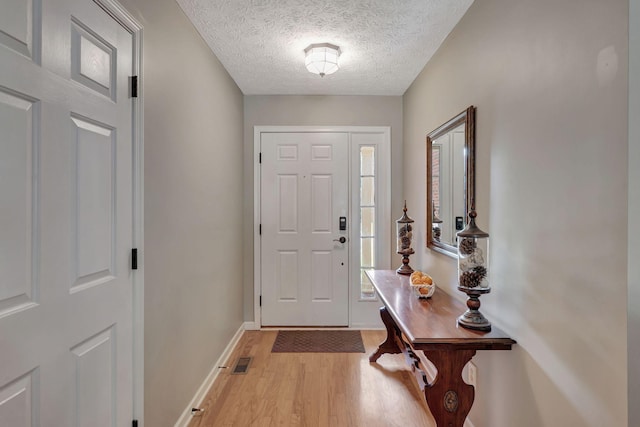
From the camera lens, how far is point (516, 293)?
1424mm

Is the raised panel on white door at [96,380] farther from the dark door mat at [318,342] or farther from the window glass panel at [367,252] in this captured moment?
the window glass panel at [367,252]

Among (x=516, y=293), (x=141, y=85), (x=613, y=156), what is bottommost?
(x=516, y=293)

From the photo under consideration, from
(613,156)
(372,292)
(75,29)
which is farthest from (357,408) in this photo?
(75,29)

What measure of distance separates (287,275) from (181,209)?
1708 mm

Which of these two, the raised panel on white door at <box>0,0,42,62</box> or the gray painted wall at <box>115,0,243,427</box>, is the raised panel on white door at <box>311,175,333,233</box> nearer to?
the gray painted wall at <box>115,0,243,427</box>

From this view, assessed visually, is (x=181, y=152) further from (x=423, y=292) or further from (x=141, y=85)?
(x=423, y=292)

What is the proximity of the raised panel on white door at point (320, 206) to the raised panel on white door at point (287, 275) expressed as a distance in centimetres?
38

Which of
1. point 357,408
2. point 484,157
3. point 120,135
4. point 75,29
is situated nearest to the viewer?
point 75,29

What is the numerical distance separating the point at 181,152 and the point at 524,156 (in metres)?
1.77

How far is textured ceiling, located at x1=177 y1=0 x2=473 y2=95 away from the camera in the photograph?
1.91 meters

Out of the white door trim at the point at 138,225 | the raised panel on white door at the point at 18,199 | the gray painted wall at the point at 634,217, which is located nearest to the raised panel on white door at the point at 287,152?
the white door trim at the point at 138,225

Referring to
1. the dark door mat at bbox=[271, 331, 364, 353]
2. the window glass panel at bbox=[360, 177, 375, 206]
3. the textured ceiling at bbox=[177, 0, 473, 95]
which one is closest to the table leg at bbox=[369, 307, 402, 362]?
the dark door mat at bbox=[271, 331, 364, 353]

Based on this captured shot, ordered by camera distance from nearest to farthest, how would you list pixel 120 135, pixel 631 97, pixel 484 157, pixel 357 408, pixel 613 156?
pixel 631 97 → pixel 613 156 → pixel 120 135 → pixel 484 157 → pixel 357 408

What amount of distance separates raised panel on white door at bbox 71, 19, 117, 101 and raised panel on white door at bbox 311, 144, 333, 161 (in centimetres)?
223
